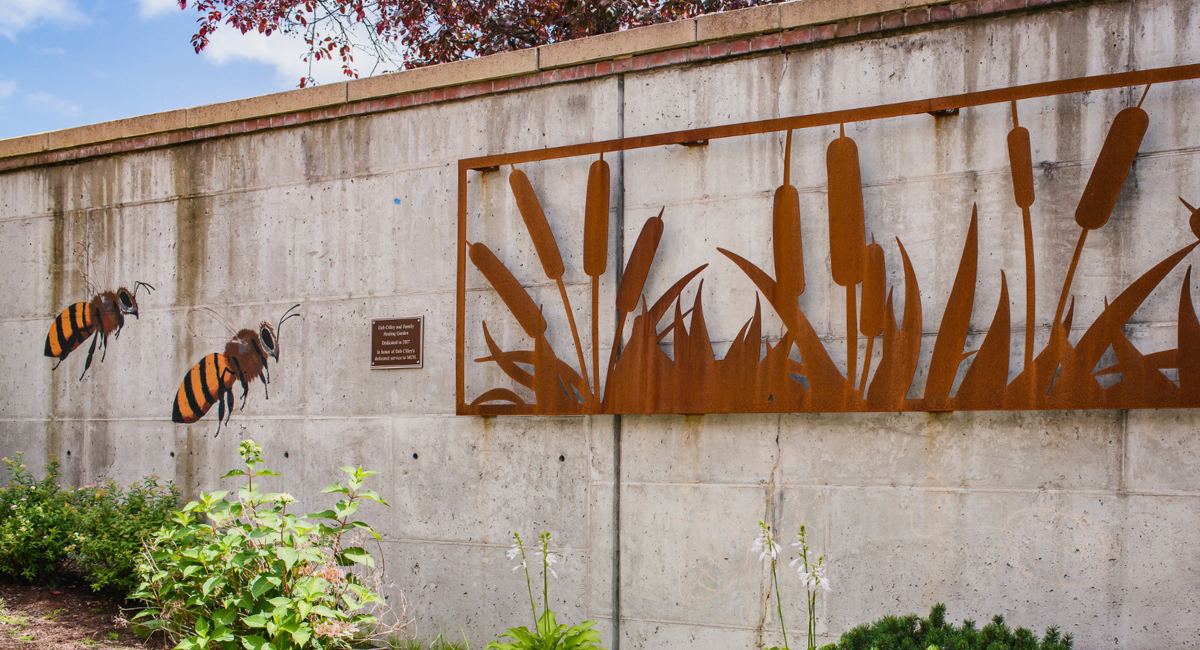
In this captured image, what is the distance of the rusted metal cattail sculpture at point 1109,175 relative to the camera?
15.5 ft

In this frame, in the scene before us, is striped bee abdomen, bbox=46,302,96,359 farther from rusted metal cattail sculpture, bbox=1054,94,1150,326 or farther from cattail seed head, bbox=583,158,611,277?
rusted metal cattail sculpture, bbox=1054,94,1150,326

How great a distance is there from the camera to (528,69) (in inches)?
248

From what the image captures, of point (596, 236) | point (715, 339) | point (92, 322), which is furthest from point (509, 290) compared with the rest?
point (92, 322)

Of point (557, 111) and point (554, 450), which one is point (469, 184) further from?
point (554, 450)

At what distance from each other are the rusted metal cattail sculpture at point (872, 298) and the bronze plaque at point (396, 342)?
2.95m

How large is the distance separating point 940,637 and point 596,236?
9.65ft

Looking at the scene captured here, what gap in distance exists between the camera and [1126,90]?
480 centimetres

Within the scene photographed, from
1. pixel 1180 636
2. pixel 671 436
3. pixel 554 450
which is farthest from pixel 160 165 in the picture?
pixel 1180 636

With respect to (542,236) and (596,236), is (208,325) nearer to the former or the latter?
(542,236)

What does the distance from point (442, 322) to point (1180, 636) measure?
4.51 meters

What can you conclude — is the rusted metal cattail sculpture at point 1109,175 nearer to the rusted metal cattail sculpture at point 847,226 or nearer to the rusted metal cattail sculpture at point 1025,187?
the rusted metal cattail sculpture at point 1025,187

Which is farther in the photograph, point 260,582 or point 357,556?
Result: point 357,556

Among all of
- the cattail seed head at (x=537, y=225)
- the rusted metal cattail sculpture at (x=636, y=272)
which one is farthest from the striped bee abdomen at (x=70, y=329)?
the rusted metal cattail sculpture at (x=636, y=272)

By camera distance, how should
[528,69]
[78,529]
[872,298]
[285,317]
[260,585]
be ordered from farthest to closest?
1. [285,317]
2. [78,529]
3. [528,69]
4. [872,298]
5. [260,585]
